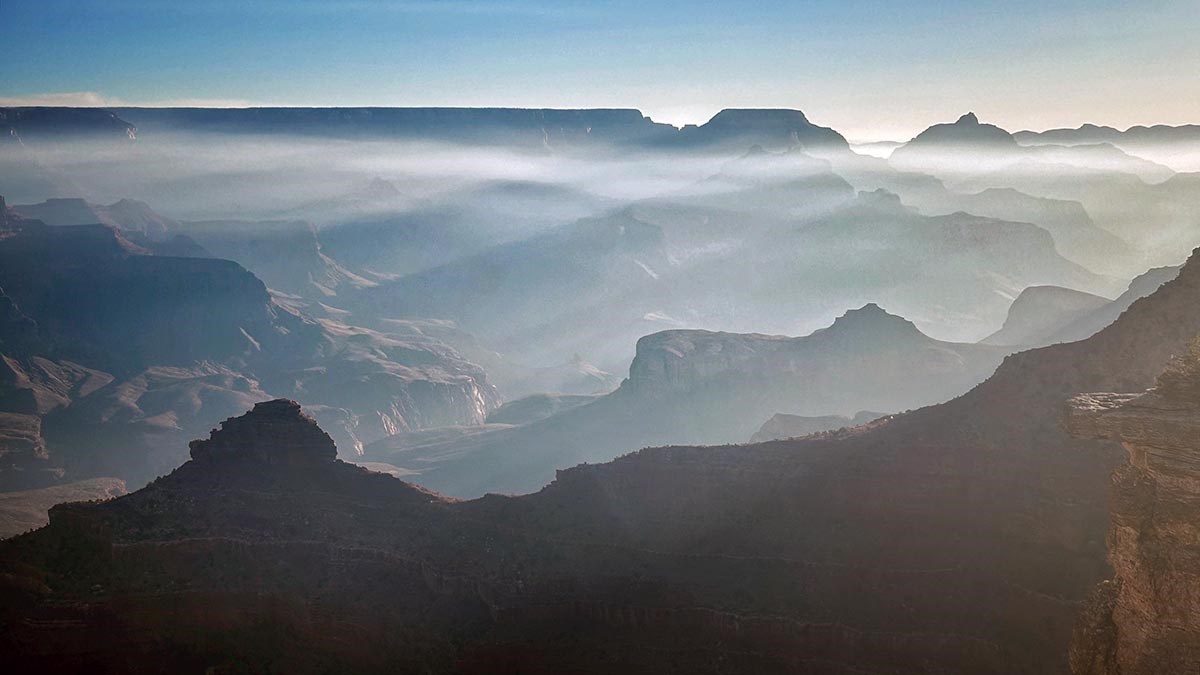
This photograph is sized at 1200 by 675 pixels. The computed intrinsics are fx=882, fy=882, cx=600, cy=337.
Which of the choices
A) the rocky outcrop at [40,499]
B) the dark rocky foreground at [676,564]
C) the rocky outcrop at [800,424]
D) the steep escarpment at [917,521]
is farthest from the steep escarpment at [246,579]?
the rocky outcrop at [40,499]

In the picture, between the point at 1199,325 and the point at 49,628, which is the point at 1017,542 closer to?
the point at 1199,325

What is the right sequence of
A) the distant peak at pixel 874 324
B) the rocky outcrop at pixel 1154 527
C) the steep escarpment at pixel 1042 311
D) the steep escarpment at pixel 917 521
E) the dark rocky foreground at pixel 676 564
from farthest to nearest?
the distant peak at pixel 874 324 → the steep escarpment at pixel 1042 311 → the dark rocky foreground at pixel 676 564 → the steep escarpment at pixel 917 521 → the rocky outcrop at pixel 1154 527

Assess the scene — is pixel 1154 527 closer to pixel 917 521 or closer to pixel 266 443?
pixel 917 521

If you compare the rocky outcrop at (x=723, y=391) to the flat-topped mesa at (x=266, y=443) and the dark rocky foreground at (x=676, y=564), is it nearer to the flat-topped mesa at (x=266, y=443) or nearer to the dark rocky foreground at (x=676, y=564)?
the dark rocky foreground at (x=676, y=564)

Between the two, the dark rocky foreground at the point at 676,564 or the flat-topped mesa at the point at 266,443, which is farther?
the flat-topped mesa at the point at 266,443

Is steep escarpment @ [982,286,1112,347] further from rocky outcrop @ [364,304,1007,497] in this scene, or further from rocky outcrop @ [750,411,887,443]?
rocky outcrop @ [750,411,887,443]

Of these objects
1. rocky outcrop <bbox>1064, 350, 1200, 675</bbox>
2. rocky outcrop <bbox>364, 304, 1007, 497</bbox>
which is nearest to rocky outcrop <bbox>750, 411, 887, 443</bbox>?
rocky outcrop <bbox>364, 304, 1007, 497</bbox>
